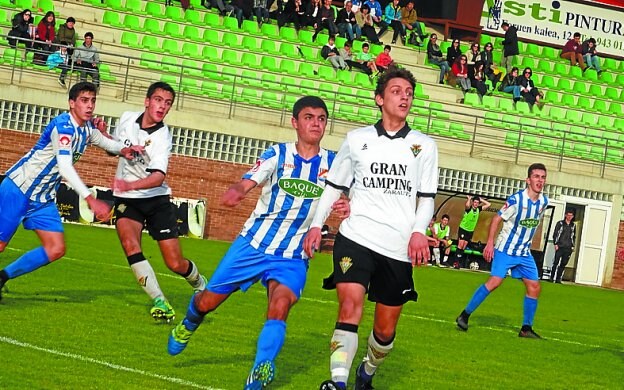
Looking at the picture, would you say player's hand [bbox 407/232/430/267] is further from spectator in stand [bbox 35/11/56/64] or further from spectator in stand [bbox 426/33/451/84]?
spectator in stand [bbox 426/33/451/84]

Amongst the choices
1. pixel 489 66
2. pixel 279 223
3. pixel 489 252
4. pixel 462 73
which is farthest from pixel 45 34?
pixel 279 223

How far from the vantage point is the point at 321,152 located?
8305 millimetres

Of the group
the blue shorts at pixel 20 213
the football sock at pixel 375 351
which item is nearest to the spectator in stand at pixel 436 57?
the blue shorts at pixel 20 213

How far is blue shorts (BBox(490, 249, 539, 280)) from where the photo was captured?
14109mm

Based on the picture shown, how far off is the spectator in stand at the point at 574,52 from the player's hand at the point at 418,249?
3295 cm

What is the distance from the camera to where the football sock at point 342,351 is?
23.2 ft

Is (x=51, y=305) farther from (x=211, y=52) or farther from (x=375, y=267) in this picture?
(x=211, y=52)

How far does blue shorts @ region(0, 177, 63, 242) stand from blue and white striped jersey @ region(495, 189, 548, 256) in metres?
5.78

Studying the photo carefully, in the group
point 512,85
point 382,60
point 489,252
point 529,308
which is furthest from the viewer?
point 512,85

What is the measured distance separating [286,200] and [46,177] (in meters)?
3.35

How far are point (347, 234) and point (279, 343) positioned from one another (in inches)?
33.5

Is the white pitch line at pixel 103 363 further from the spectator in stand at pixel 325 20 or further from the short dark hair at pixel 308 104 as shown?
the spectator in stand at pixel 325 20

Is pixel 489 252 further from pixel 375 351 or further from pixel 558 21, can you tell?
pixel 558 21

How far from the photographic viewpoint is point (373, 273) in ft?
24.7
